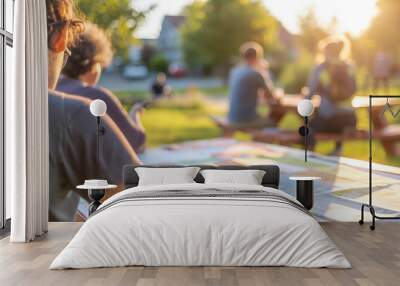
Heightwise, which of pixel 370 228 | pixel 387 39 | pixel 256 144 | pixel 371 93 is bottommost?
pixel 370 228

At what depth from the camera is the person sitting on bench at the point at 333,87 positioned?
7.91m

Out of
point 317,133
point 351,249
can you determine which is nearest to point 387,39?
point 317,133

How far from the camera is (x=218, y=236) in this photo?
4.95 m

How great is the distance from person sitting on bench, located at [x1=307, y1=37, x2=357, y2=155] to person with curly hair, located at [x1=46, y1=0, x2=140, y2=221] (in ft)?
8.41

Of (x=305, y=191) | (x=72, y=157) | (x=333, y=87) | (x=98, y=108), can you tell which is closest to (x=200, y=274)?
(x=305, y=191)

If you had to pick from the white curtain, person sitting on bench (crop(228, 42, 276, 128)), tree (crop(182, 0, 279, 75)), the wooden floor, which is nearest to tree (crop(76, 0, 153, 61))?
tree (crop(182, 0, 279, 75))

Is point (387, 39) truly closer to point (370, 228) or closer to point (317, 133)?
point (317, 133)

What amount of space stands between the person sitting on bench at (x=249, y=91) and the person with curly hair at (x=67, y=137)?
5.22 ft

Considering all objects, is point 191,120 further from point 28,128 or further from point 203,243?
point 203,243

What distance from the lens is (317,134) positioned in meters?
7.91

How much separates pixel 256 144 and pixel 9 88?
9.88 ft

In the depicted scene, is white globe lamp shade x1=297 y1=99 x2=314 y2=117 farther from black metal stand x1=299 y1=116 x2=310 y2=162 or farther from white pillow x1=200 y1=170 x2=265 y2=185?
white pillow x1=200 y1=170 x2=265 y2=185

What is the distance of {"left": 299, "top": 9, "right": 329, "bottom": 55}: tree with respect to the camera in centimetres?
800

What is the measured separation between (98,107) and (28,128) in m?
1.17
